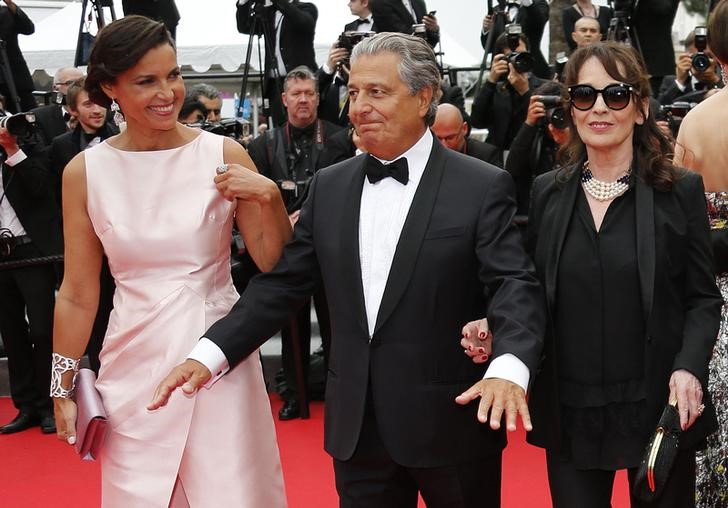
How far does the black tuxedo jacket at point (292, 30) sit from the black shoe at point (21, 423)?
301cm

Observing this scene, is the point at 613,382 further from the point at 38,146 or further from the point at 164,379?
the point at 38,146

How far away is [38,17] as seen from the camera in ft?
46.6

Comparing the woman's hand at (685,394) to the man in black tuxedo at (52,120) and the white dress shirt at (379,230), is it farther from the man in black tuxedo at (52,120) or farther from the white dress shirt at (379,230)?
the man in black tuxedo at (52,120)

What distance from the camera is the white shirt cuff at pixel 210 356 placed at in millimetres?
2812

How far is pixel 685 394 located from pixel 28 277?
4.53m

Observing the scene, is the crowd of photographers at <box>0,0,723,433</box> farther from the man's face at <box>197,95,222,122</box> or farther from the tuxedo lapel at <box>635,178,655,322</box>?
the tuxedo lapel at <box>635,178,655,322</box>

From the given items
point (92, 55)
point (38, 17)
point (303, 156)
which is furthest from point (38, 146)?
point (38, 17)

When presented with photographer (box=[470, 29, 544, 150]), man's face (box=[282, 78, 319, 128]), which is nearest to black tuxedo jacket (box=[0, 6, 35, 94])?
man's face (box=[282, 78, 319, 128])

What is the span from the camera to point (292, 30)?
25.6ft

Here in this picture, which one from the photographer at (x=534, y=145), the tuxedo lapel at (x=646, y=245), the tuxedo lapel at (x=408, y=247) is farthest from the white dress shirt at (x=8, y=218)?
the tuxedo lapel at (x=646, y=245)

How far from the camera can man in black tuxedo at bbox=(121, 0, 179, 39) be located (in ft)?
25.9

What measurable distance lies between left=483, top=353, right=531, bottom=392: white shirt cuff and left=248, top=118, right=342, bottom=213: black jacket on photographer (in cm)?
386

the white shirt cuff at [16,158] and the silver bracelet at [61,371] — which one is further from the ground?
the silver bracelet at [61,371]

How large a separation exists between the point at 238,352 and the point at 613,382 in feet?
3.20
